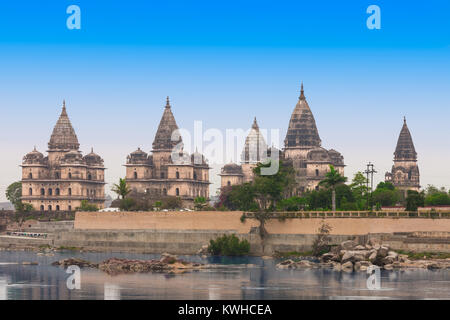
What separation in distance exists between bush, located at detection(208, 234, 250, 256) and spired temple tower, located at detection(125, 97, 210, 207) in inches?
2543

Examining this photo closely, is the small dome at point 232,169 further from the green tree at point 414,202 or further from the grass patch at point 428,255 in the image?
the grass patch at point 428,255

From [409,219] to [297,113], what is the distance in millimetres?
72543

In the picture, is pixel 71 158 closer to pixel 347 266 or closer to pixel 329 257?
pixel 329 257

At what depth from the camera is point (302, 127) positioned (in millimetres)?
170375

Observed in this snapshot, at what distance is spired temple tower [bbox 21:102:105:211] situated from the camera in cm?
17800

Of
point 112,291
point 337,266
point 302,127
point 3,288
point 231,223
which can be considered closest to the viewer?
point 112,291

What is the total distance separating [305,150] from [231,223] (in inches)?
2378

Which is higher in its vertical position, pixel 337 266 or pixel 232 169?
pixel 232 169

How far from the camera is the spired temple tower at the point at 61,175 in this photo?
584ft

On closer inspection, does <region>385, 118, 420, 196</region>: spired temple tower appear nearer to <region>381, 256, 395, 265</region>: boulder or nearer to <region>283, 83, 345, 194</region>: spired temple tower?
<region>283, 83, 345, 194</region>: spired temple tower

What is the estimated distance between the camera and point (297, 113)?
6752 inches

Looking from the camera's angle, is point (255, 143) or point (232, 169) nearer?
point (255, 143)

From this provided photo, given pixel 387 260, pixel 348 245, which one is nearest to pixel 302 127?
pixel 348 245

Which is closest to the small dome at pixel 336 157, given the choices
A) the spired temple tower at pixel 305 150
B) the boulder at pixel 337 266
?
the spired temple tower at pixel 305 150
